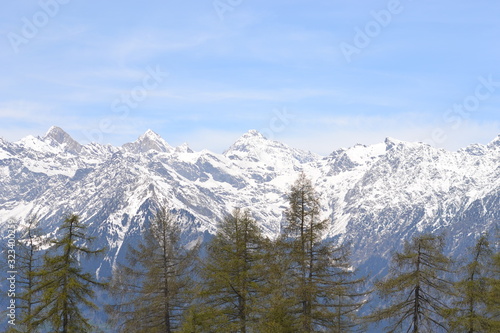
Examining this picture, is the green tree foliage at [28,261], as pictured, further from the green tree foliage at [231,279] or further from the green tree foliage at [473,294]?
the green tree foliage at [473,294]

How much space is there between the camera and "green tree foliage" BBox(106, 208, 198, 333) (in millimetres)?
36812

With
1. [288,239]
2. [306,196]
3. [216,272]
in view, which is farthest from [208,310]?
A: [306,196]

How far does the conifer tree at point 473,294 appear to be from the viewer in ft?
96.4

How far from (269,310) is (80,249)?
11.4 meters

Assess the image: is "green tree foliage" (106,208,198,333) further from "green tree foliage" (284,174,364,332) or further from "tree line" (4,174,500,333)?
"green tree foliage" (284,174,364,332)

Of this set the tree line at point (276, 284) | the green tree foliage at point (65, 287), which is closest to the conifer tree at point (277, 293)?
the tree line at point (276, 284)

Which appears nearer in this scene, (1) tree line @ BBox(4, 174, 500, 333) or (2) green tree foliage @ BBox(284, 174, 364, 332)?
(1) tree line @ BBox(4, 174, 500, 333)

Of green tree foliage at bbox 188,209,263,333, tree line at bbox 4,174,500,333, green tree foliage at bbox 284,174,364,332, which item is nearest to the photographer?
tree line at bbox 4,174,500,333

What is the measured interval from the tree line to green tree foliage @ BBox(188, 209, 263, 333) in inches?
2.9

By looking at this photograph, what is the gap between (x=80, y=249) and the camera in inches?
1151

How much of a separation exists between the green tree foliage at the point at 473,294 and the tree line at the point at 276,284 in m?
0.06

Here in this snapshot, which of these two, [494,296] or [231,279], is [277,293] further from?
[494,296]

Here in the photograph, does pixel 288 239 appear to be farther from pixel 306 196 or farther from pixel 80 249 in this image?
pixel 80 249

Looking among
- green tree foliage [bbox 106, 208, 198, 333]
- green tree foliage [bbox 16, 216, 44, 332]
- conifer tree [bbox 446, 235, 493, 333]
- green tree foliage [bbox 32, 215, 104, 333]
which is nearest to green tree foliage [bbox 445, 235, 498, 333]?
Result: conifer tree [bbox 446, 235, 493, 333]
